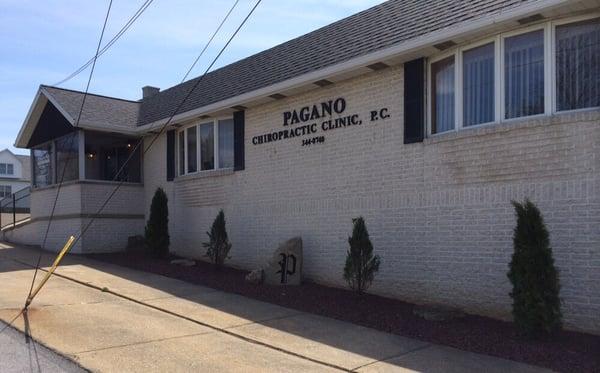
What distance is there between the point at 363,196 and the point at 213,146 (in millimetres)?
5402

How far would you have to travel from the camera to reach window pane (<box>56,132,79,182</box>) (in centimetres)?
1698

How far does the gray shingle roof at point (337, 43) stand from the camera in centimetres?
928

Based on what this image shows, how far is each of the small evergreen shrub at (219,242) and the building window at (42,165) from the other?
7.75 metres

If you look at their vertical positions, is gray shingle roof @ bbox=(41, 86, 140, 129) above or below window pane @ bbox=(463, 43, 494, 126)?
above

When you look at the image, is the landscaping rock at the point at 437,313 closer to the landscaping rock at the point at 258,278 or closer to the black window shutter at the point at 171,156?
the landscaping rock at the point at 258,278

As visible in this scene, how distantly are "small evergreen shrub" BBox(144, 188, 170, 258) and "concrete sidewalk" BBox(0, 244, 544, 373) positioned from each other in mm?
3710

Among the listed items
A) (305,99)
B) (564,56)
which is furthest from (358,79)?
(564,56)

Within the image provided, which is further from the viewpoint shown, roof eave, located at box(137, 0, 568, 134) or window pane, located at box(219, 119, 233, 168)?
window pane, located at box(219, 119, 233, 168)

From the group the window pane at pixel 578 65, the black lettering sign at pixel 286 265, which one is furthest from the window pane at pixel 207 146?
the window pane at pixel 578 65

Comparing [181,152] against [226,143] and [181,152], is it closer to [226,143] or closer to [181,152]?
[181,152]

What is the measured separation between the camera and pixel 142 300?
959 centimetres

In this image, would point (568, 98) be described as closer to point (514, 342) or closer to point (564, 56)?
point (564, 56)

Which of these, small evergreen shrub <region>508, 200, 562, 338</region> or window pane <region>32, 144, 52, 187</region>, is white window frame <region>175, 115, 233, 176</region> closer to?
window pane <region>32, 144, 52, 187</region>

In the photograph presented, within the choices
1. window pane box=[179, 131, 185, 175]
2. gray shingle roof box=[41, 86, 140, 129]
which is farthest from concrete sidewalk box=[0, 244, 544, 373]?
gray shingle roof box=[41, 86, 140, 129]
